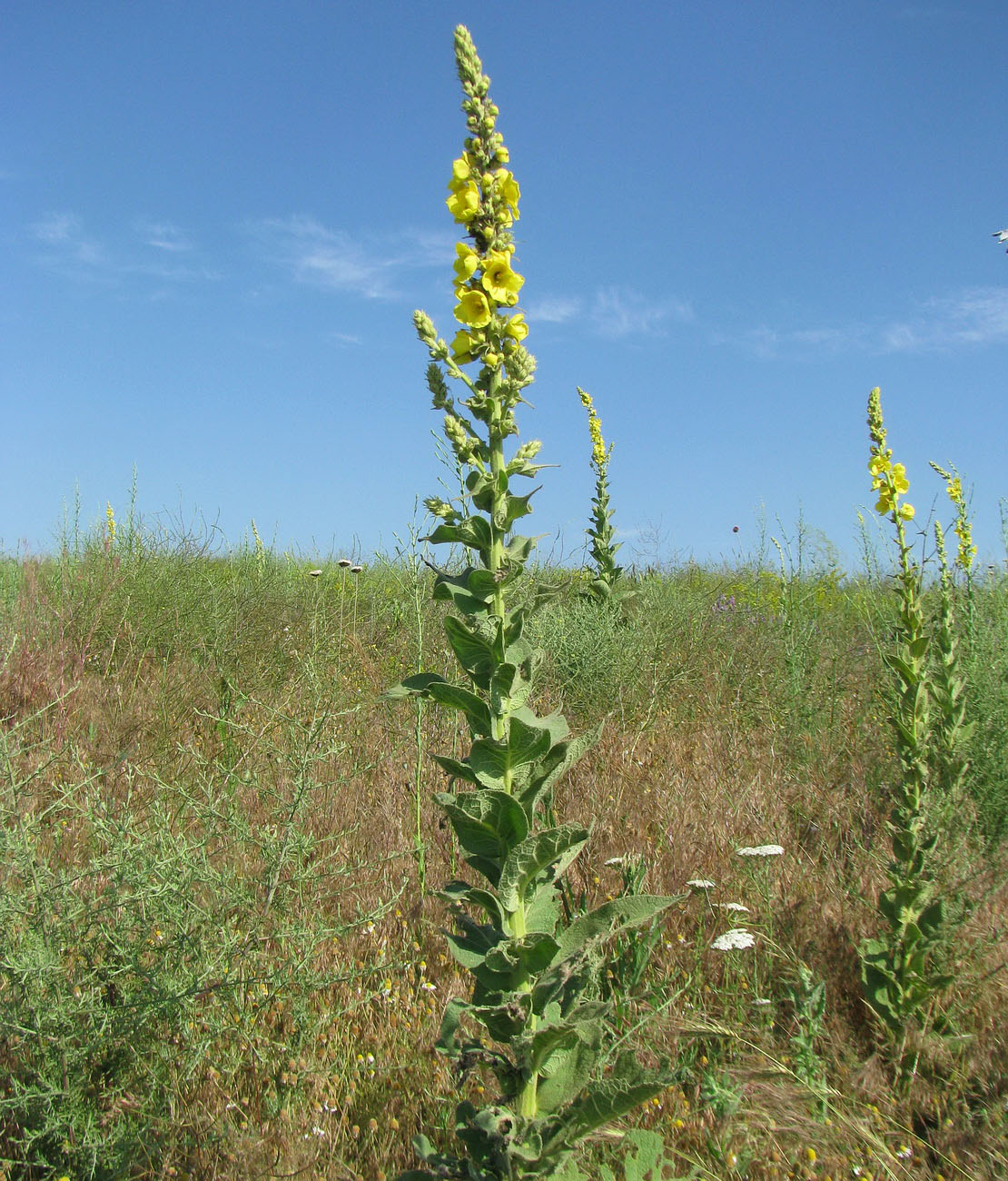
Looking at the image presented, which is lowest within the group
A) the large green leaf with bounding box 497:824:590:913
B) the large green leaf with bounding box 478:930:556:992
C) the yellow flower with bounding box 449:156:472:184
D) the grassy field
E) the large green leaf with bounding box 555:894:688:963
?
the grassy field

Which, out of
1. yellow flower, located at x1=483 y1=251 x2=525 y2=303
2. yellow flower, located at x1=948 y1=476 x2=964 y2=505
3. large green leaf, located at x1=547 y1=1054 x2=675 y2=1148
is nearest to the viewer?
large green leaf, located at x1=547 y1=1054 x2=675 y2=1148

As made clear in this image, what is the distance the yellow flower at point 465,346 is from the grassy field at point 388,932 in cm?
115

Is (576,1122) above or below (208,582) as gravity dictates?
below

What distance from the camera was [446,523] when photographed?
1.72 metres

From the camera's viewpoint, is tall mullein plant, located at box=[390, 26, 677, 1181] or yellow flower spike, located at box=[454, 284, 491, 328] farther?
yellow flower spike, located at box=[454, 284, 491, 328]

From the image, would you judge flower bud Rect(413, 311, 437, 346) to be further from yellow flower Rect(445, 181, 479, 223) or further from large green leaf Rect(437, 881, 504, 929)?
large green leaf Rect(437, 881, 504, 929)

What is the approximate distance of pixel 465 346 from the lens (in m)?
1.80

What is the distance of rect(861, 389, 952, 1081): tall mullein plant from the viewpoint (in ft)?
7.98

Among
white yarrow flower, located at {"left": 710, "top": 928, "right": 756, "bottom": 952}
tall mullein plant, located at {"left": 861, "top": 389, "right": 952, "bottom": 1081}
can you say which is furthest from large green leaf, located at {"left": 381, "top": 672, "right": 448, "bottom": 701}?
tall mullein plant, located at {"left": 861, "top": 389, "right": 952, "bottom": 1081}

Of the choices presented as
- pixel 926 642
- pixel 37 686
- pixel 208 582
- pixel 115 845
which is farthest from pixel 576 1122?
pixel 208 582

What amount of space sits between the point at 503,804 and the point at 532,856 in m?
0.11

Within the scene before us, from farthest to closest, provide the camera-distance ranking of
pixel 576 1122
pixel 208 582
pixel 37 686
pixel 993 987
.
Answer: pixel 208 582 < pixel 37 686 < pixel 993 987 < pixel 576 1122

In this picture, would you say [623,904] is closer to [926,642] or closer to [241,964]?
[241,964]

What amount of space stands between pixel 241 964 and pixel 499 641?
124cm
